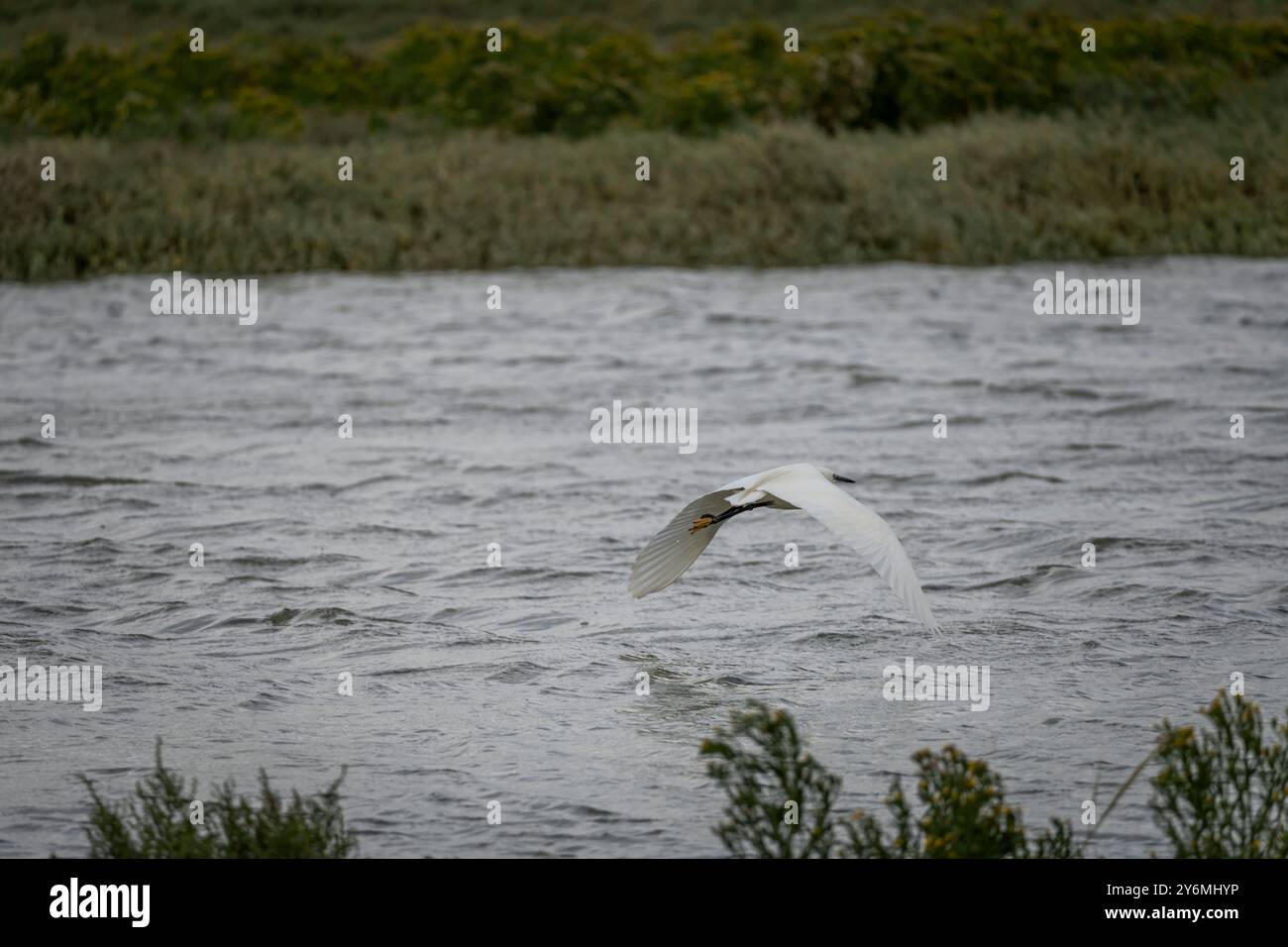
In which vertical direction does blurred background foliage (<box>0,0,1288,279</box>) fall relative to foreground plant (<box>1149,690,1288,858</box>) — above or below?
above

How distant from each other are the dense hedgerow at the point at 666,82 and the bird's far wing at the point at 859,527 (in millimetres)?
19287

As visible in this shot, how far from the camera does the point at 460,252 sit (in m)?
22.6

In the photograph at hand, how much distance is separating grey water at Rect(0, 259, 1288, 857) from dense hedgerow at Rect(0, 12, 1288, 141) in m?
7.35

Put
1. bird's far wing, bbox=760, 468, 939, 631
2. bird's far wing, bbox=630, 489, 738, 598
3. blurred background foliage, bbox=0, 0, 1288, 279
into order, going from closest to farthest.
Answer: bird's far wing, bbox=760, 468, 939, 631 → bird's far wing, bbox=630, 489, 738, 598 → blurred background foliage, bbox=0, 0, 1288, 279

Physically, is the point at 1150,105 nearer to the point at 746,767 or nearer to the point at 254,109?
the point at 254,109

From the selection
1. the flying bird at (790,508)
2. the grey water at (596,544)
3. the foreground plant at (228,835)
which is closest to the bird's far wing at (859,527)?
the flying bird at (790,508)

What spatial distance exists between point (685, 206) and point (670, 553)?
15.5 meters

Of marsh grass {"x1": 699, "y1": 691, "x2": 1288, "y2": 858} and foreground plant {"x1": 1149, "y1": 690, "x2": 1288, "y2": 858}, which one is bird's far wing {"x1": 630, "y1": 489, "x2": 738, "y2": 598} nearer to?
marsh grass {"x1": 699, "y1": 691, "x2": 1288, "y2": 858}

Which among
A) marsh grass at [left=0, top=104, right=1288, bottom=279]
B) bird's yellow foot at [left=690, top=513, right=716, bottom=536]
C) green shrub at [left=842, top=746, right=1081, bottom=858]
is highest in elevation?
marsh grass at [left=0, top=104, right=1288, bottom=279]

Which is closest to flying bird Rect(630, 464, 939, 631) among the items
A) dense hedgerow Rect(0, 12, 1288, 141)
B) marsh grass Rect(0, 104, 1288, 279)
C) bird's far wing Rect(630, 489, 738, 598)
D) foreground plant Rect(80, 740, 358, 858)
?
bird's far wing Rect(630, 489, 738, 598)

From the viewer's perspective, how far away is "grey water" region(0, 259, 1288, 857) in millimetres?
7445

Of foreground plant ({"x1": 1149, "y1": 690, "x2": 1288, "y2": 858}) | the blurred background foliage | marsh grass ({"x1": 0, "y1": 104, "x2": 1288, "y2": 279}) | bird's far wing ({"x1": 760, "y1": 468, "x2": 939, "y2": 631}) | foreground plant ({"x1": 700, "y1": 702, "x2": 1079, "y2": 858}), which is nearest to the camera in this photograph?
foreground plant ({"x1": 700, "y1": 702, "x2": 1079, "y2": 858})

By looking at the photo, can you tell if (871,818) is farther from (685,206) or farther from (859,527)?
(685,206)

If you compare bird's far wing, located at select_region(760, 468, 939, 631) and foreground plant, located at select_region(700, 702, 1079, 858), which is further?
bird's far wing, located at select_region(760, 468, 939, 631)
